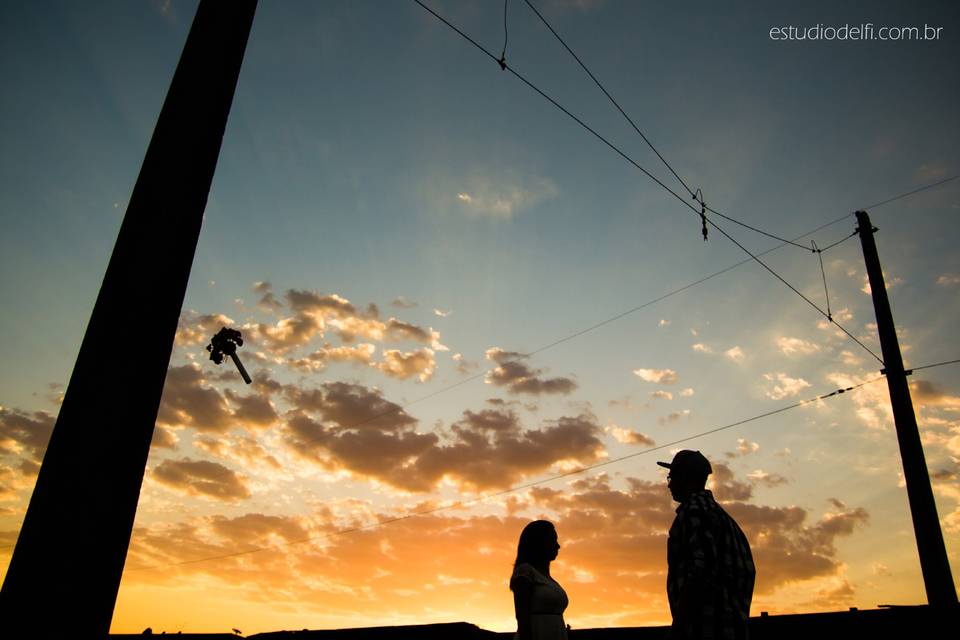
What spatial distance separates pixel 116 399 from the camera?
6.43 ft

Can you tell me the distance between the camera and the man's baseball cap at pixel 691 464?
349 centimetres

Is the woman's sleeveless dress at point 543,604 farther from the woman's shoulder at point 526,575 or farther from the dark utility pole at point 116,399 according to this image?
the dark utility pole at point 116,399

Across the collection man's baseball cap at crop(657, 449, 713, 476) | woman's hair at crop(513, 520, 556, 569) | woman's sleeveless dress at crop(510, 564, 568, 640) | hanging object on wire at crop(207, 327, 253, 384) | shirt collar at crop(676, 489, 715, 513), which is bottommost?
woman's sleeveless dress at crop(510, 564, 568, 640)

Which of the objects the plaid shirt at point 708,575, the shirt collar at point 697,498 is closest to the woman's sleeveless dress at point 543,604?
the plaid shirt at point 708,575

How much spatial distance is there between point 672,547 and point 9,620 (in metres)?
2.87

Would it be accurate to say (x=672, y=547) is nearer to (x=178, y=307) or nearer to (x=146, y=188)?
(x=178, y=307)

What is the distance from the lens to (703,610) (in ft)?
9.69

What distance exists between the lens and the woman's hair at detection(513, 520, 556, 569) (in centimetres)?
405

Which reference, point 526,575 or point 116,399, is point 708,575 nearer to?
point 526,575

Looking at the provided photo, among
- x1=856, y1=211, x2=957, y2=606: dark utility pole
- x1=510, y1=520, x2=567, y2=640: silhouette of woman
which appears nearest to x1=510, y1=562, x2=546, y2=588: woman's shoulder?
x1=510, y1=520, x2=567, y2=640: silhouette of woman

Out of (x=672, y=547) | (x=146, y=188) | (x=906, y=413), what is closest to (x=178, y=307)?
(x=146, y=188)

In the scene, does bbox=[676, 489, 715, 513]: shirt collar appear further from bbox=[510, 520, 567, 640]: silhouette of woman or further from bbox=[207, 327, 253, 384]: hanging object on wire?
bbox=[207, 327, 253, 384]: hanging object on wire

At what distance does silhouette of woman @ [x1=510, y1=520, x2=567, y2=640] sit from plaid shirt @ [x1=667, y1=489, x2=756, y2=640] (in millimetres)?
1006

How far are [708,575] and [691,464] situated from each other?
0.68 m
